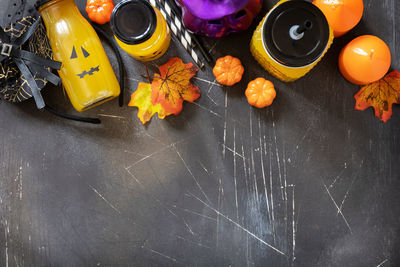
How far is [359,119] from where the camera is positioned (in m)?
0.67

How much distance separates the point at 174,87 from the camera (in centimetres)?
67

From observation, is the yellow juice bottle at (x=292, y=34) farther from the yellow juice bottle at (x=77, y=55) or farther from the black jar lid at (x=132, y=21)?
the yellow juice bottle at (x=77, y=55)

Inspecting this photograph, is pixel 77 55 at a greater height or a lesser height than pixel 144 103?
greater

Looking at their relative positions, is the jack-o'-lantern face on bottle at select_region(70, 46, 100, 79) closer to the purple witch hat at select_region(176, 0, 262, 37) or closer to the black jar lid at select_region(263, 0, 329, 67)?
the purple witch hat at select_region(176, 0, 262, 37)

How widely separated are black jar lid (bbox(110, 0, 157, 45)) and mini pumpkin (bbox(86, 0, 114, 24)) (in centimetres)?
10

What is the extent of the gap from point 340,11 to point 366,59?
11 centimetres

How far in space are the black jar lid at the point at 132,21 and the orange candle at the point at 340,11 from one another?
33 centimetres

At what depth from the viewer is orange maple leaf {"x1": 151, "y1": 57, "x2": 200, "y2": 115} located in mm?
667

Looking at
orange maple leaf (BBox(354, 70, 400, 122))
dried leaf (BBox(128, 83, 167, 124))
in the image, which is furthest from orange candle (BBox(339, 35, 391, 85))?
dried leaf (BBox(128, 83, 167, 124))

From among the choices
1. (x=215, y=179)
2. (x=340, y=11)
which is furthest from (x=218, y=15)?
(x=215, y=179)

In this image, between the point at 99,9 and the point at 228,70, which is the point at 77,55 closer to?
the point at 99,9

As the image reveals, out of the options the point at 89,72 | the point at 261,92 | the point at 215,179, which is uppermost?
the point at 89,72

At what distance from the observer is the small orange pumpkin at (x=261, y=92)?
2.09 feet

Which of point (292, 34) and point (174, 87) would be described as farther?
point (174, 87)
